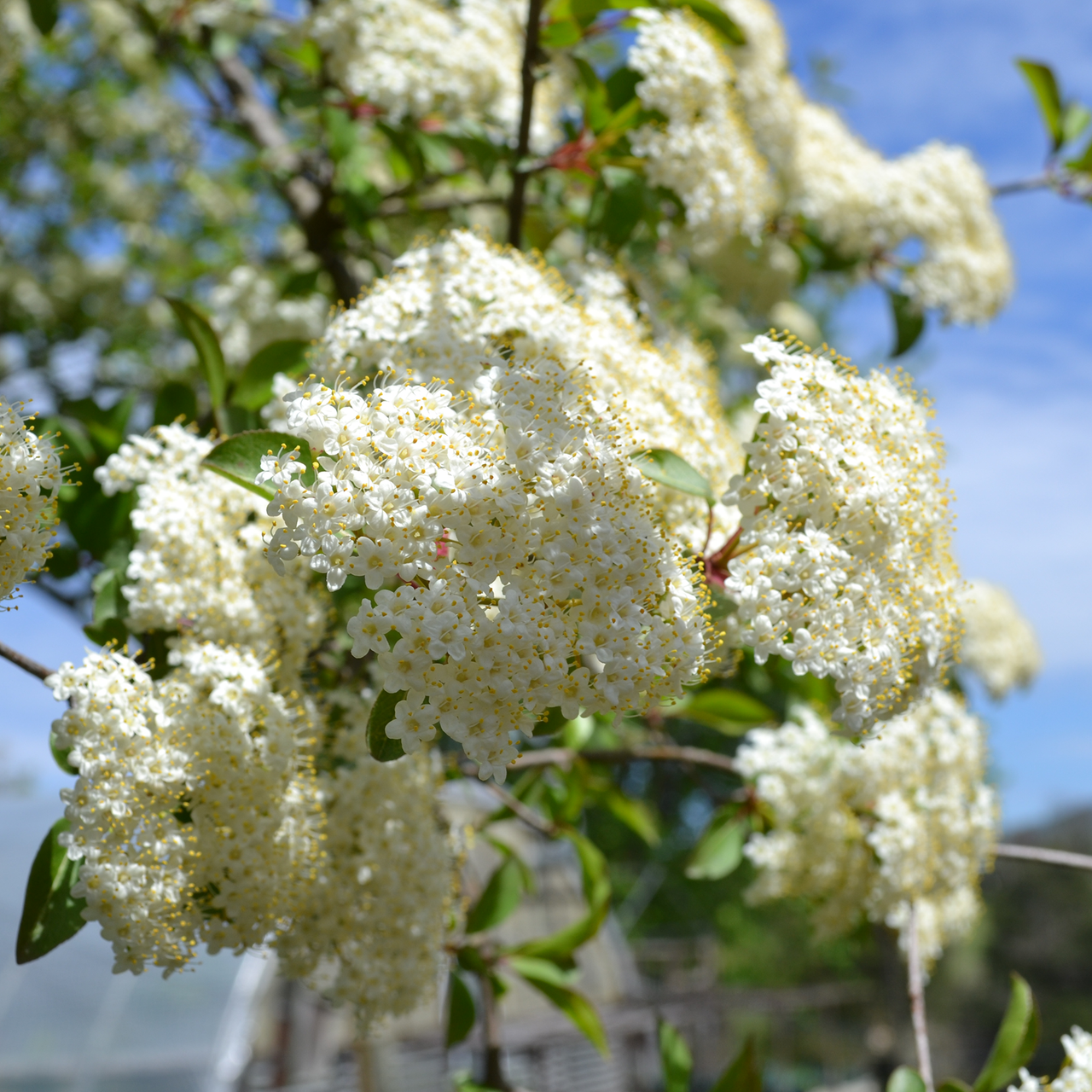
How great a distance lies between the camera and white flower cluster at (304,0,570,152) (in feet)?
9.11

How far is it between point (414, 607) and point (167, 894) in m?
0.67

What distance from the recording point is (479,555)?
1.27 m

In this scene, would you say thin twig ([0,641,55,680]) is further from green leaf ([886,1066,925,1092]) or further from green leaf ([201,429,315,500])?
green leaf ([886,1066,925,1092])

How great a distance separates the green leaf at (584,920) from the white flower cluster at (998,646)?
519 centimetres

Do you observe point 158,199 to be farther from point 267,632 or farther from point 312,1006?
point 267,632

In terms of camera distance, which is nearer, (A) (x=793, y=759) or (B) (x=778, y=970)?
(A) (x=793, y=759)

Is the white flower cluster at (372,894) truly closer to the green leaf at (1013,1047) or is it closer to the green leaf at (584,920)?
the green leaf at (584,920)

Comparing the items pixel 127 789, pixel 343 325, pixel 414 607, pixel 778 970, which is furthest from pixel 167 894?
pixel 778 970

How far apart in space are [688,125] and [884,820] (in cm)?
183

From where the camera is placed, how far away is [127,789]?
58.7 inches

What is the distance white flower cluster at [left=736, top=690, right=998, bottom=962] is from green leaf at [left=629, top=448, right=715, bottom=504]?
1.19 m

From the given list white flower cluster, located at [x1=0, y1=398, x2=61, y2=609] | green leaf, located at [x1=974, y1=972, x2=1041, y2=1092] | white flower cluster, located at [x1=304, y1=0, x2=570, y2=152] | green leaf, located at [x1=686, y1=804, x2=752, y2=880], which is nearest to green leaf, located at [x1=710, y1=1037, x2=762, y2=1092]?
green leaf, located at [x1=974, y1=972, x2=1041, y2=1092]

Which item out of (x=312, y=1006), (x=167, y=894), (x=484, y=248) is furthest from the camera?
(x=312, y=1006)

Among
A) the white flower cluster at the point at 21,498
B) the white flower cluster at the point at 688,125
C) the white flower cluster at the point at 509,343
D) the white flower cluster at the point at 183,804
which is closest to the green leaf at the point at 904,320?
the white flower cluster at the point at 688,125
